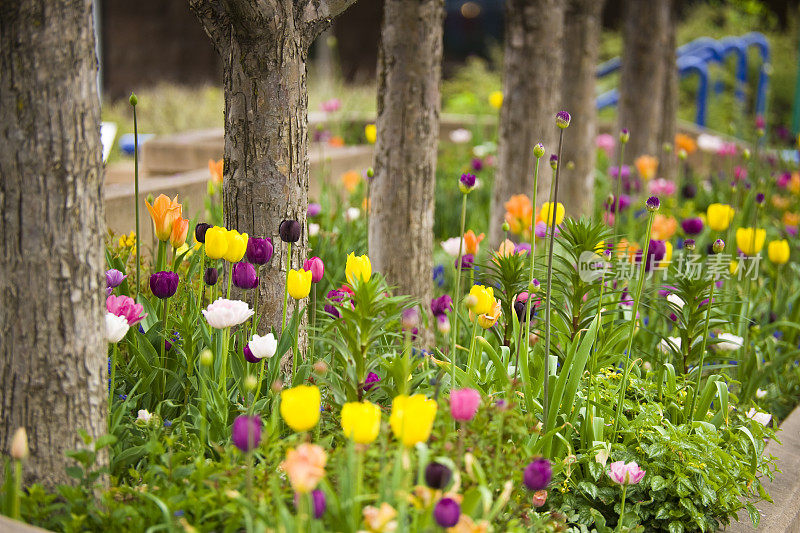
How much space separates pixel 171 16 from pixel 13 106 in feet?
43.5

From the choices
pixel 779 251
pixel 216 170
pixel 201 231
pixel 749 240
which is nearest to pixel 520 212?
pixel 749 240

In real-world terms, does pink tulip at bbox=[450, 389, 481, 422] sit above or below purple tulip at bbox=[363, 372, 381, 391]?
above

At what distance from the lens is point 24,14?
162 centimetres

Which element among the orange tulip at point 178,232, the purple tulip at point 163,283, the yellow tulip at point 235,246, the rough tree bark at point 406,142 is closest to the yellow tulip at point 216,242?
the yellow tulip at point 235,246

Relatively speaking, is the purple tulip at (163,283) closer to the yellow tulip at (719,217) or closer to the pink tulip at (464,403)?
the pink tulip at (464,403)

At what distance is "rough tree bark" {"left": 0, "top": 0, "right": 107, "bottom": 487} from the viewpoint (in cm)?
164

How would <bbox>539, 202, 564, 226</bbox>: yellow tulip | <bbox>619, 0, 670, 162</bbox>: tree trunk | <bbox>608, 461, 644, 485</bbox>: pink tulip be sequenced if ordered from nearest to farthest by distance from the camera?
1. <bbox>608, 461, 644, 485</bbox>: pink tulip
2. <bbox>539, 202, 564, 226</bbox>: yellow tulip
3. <bbox>619, 0, 670, 162</bbox>: tree trunk

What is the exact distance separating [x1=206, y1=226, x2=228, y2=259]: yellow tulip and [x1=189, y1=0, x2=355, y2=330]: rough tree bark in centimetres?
33

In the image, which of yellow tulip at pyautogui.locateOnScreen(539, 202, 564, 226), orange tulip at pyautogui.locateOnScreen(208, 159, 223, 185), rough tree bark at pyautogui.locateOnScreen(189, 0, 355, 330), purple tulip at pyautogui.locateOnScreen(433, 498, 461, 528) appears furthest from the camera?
orange tulip at pyautogui.locateOnScreen(208, 159, 223, 185)

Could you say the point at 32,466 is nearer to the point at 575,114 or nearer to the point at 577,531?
the point at 577,531

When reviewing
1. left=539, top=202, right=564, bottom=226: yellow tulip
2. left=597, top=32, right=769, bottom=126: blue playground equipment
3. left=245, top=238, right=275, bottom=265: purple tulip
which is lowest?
left=245, top=238, right=275, bottom=265: purple tulip

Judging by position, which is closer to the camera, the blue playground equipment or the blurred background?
the blue playground equipment

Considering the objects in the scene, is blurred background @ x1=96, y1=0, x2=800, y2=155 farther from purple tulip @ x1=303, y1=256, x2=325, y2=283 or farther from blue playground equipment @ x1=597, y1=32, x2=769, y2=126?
purple tulip @ x1=303, y1=256, x2=325, y2=283

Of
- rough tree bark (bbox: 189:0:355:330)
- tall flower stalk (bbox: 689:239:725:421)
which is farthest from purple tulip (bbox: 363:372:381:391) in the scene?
tall flower stalk (bbox: 689:239:725:421)
